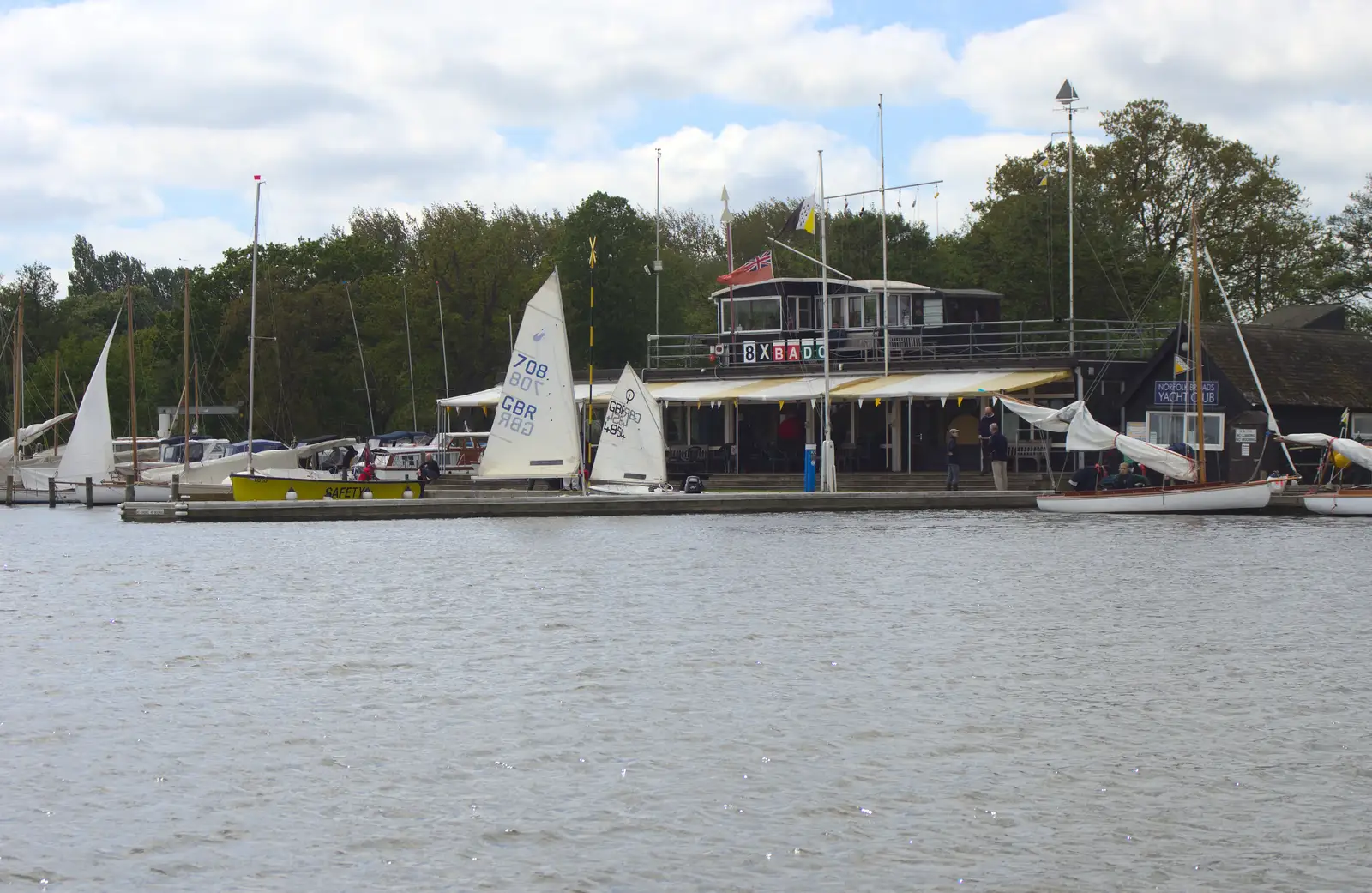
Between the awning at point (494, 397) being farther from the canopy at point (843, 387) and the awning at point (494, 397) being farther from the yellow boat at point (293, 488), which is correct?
the yellow boat at point (293, 488)

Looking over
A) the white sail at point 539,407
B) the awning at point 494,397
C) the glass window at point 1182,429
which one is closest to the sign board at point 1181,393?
the glass window at point 1182,429

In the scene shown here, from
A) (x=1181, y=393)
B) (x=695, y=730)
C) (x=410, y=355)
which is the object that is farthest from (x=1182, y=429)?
(x=410, y=355)

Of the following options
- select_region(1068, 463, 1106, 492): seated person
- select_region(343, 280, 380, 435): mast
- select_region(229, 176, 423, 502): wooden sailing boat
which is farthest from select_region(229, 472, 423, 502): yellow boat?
select_region(343, 280, 380, 435): mast

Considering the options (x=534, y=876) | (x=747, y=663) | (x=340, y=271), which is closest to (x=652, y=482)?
(x=747, y=663)

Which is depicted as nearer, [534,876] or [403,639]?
[534,876]

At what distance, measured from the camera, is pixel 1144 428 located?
47812 millimetres

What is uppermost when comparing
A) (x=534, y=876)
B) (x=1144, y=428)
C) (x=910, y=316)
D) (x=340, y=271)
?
(x=340, y=271)

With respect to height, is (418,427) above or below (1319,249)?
below

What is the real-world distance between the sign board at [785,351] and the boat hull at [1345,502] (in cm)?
1874

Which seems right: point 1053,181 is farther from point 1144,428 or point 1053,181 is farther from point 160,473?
point 160,473

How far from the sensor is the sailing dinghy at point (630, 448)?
44.9 meters

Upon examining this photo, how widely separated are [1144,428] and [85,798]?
130ft

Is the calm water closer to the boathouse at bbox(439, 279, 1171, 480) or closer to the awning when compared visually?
the boathouse at bbox(439, 279, 1171, 480)

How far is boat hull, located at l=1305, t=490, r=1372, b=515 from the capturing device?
40219 millimetres
